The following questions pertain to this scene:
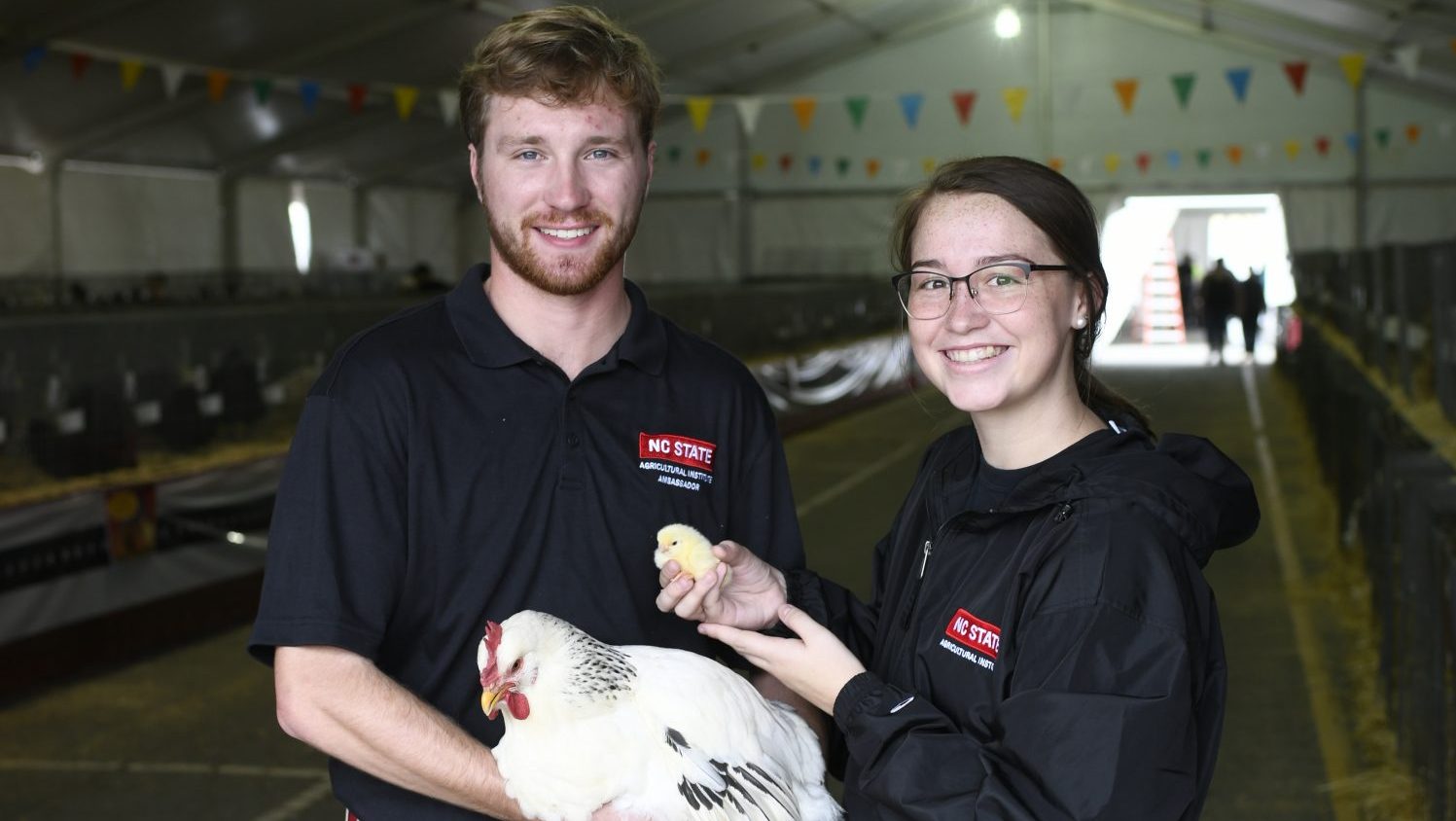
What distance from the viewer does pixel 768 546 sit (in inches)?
88.9

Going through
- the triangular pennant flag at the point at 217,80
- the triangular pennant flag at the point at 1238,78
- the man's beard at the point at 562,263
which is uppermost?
the triangular pennant flag at the point at 1238,78

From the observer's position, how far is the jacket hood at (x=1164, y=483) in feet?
5.50

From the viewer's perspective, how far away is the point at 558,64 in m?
1.93

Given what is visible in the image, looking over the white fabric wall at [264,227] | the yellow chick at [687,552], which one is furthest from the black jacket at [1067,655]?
the white fabric wall at [264,227]

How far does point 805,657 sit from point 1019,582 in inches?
11.9

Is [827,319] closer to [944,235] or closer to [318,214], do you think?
[318,214]

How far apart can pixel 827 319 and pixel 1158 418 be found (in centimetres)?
466

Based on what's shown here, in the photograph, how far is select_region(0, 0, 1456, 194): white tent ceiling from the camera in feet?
56.3

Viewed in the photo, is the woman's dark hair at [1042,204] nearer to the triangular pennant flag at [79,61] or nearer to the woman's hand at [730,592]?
the woman's hand at [730,592]

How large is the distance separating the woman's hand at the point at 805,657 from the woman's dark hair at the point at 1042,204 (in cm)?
52

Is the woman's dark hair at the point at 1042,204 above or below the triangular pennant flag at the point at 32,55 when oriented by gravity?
below

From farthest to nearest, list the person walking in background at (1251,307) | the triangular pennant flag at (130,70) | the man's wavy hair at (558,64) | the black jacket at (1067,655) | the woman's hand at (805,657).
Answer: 1. the person walking in background at (1251,307)
2. the triangular pennant flag at (130,70)
3. the man's wavy hair at (558,64)
4. the woman's hand at (805,657)
5. the black jacket at (1067,655)

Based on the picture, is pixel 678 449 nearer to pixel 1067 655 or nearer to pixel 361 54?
pixel 1067 655

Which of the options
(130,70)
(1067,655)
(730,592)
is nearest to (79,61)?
(130,70)
